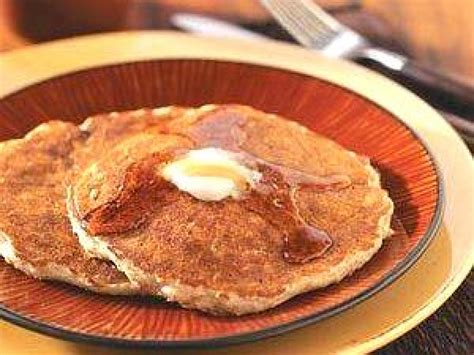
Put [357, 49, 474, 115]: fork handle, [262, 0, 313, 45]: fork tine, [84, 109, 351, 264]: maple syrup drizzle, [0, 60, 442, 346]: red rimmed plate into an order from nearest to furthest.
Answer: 1. [0, 60, 442, 346]: red rimmed plate
2. [84, 109, 351, 264]: maple syrup drizzle
3. [357, 49, 474, 115]: fork handle
4. [262, 0, 313, 45]: fork tine

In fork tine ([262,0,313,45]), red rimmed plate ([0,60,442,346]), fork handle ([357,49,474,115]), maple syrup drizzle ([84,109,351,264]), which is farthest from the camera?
fork tine ([262,0,313,45])

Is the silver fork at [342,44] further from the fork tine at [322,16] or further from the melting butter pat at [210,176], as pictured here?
the melting butter pat at [210,176]

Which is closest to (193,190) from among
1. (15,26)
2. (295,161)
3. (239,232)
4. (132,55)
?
(239,232)

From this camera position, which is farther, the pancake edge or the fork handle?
the fork handle

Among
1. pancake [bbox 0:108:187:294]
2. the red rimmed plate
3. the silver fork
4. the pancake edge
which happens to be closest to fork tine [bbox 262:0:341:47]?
the silver fork

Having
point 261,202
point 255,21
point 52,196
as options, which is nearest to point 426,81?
point 255,21

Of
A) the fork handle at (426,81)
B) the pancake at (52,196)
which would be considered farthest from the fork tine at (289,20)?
the pancake at (52,196)

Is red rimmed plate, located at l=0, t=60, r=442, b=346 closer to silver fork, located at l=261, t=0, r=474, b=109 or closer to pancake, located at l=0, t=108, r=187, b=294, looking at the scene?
pancake, located at l=0, t=108, r=187, b=294
